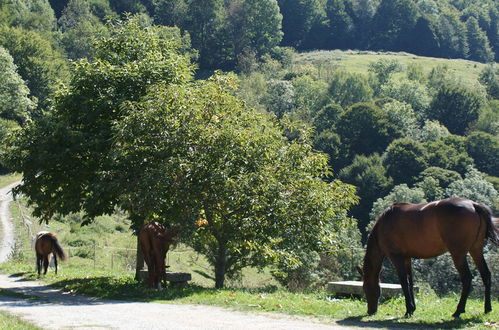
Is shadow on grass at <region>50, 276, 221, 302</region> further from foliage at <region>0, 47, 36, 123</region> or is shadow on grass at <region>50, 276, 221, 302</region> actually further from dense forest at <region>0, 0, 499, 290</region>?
foliage at <region>0, 47, 36, 123</region>

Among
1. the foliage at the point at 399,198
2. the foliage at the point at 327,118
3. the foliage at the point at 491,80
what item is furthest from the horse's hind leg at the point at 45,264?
the foliage at the point at 491,80

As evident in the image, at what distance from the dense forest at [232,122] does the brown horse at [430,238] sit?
6.89m

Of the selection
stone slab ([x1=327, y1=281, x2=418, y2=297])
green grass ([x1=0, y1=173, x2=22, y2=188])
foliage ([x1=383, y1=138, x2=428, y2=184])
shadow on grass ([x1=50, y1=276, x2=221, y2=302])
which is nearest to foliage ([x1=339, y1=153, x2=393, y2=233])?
foliage ([x1=383, y1=138, x2=428, y2=184])

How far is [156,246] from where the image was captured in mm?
22500

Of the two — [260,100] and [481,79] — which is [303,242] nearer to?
[260,100]

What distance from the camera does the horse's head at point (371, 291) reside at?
1591cm

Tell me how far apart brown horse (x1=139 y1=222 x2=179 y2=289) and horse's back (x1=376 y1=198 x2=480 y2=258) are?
26.7ft

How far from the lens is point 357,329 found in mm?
13773

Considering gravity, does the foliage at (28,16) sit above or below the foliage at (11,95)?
above

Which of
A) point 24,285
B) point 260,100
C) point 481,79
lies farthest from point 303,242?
point 481,79

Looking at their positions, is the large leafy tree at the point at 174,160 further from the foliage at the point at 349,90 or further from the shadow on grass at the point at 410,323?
the foliage at the point at 349,90

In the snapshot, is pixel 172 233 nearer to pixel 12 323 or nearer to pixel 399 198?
pixel 12 323

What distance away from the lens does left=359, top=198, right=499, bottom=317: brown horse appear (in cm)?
1464

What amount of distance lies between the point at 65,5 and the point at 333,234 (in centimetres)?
17408
